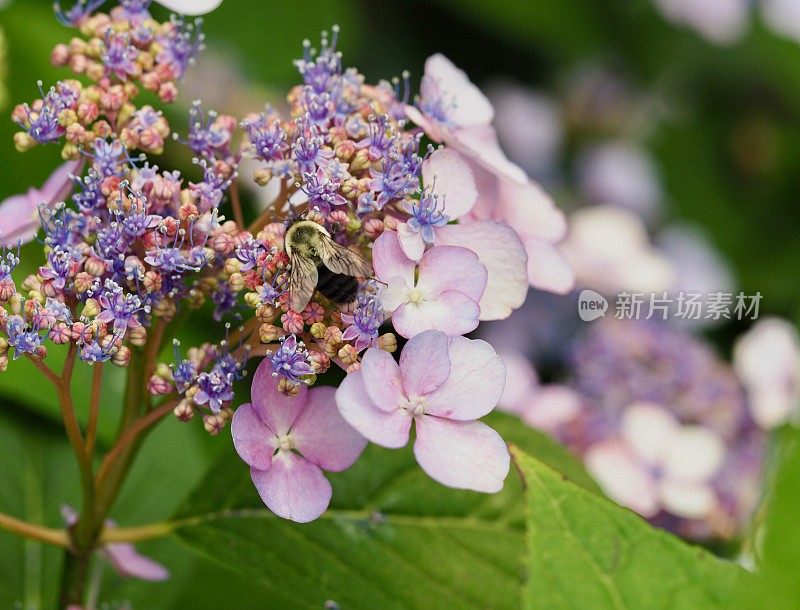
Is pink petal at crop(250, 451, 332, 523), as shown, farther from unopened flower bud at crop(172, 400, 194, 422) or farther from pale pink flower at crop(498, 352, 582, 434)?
pale pink flower at crop(498, 352, 582, 434)

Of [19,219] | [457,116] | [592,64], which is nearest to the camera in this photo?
[19,219]

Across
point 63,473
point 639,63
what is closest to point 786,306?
point 639,63

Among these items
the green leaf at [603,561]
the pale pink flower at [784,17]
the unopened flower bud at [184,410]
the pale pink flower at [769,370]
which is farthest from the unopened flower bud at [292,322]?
the pale pink flower at [784,17]

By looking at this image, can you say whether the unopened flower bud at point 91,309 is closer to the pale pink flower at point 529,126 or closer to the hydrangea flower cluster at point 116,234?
the hydrangea flower cluster at point 116,234

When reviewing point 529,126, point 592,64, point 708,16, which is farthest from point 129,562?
point 708,16

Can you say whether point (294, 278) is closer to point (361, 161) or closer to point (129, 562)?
point (361, 161)

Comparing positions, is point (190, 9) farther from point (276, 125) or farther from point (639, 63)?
point (639, 63)

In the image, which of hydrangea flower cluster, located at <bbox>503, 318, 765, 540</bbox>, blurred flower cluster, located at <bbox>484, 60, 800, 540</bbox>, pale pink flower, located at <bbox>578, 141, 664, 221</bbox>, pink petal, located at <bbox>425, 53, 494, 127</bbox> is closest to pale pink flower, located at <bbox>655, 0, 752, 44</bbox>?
pale pink flower, located at <bbox>578, 141, 664, 221</bbox>
